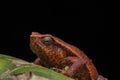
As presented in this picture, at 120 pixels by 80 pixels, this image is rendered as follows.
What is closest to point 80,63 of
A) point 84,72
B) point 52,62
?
point 84,72

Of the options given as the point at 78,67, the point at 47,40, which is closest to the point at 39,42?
the point at 47,40

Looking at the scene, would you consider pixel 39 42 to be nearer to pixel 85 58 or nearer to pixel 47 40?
pixel 47 40

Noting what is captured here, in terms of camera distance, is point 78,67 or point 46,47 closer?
point 78,67

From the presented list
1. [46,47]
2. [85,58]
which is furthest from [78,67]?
[46,47]

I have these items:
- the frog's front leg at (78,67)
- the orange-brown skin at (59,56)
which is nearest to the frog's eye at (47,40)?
the orange-brown skin at (59,56)

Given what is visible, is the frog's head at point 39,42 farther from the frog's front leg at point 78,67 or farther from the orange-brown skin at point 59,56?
the frog's front leg at point 78,67

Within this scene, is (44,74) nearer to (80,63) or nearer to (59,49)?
(80,63)

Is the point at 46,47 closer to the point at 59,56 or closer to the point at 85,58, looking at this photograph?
the point at 59,56
